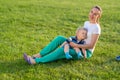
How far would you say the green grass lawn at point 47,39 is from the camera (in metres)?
6.08

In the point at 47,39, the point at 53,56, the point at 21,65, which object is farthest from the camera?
the point at 47,39

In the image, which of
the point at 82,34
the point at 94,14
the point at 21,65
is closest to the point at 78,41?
the point at 82,34

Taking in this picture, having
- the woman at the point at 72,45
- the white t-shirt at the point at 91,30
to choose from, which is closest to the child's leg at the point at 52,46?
the woman at the point at 72,45

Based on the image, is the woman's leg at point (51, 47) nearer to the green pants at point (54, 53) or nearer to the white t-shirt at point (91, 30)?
the green pants at point (54, 53)

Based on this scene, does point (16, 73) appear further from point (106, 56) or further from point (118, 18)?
point (118, 18)

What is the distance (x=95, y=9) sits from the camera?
262 inches

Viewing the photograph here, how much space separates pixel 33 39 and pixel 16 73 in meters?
2.46

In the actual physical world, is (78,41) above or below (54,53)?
above

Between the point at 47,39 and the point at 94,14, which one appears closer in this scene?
the point at 94,14

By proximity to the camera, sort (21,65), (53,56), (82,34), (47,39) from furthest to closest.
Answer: (47,39) → (82,34) → (53,56) → (21,65)

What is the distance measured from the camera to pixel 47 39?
8398mm

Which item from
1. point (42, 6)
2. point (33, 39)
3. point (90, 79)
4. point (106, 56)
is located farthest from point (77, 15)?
point (90, 79)

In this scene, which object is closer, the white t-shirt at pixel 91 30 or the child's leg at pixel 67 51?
the child's leg at pixel 67 51

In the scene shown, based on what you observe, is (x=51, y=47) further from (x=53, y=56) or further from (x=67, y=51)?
(x=67, y=51)
